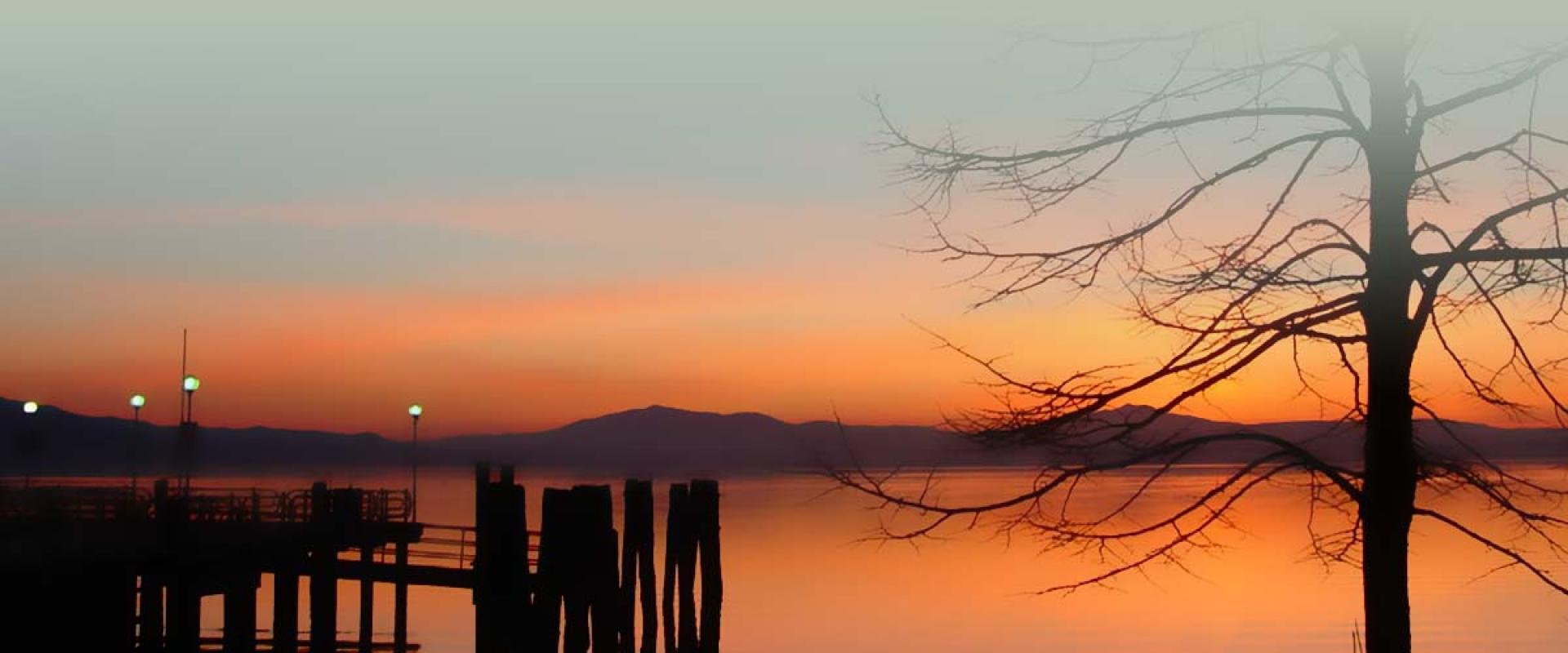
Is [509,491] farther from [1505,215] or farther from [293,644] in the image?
[1505,215]

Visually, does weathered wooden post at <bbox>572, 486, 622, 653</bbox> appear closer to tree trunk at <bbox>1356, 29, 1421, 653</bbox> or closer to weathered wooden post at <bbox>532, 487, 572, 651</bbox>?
weathered wooden post at <bbox>532, 487, 572, 651</bbox>

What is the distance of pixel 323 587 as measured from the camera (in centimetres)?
3416

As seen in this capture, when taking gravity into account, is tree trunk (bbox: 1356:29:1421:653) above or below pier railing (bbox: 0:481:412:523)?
above

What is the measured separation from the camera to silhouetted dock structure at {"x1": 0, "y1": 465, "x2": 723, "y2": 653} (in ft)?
82.7

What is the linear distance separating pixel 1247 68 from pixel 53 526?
29413 millimetres

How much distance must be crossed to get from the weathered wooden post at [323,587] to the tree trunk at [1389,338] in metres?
27.8

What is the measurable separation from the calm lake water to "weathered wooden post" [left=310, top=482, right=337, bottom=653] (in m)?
16.9

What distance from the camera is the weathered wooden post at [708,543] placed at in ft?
101

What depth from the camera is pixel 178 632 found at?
3189 centimetres

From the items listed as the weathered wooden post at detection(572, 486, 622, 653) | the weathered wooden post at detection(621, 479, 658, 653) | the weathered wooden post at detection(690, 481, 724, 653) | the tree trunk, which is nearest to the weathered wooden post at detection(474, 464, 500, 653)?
the weathered wooden post at detection(572, 486, 622, 653)

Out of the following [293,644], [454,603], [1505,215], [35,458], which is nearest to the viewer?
[1505,215]

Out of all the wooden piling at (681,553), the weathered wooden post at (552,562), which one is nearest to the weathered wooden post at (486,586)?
the weathered wooden post at (552,562)

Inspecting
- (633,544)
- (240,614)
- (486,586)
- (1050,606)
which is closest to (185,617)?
(240,614)

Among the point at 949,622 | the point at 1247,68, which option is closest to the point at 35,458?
the point at 949,622
